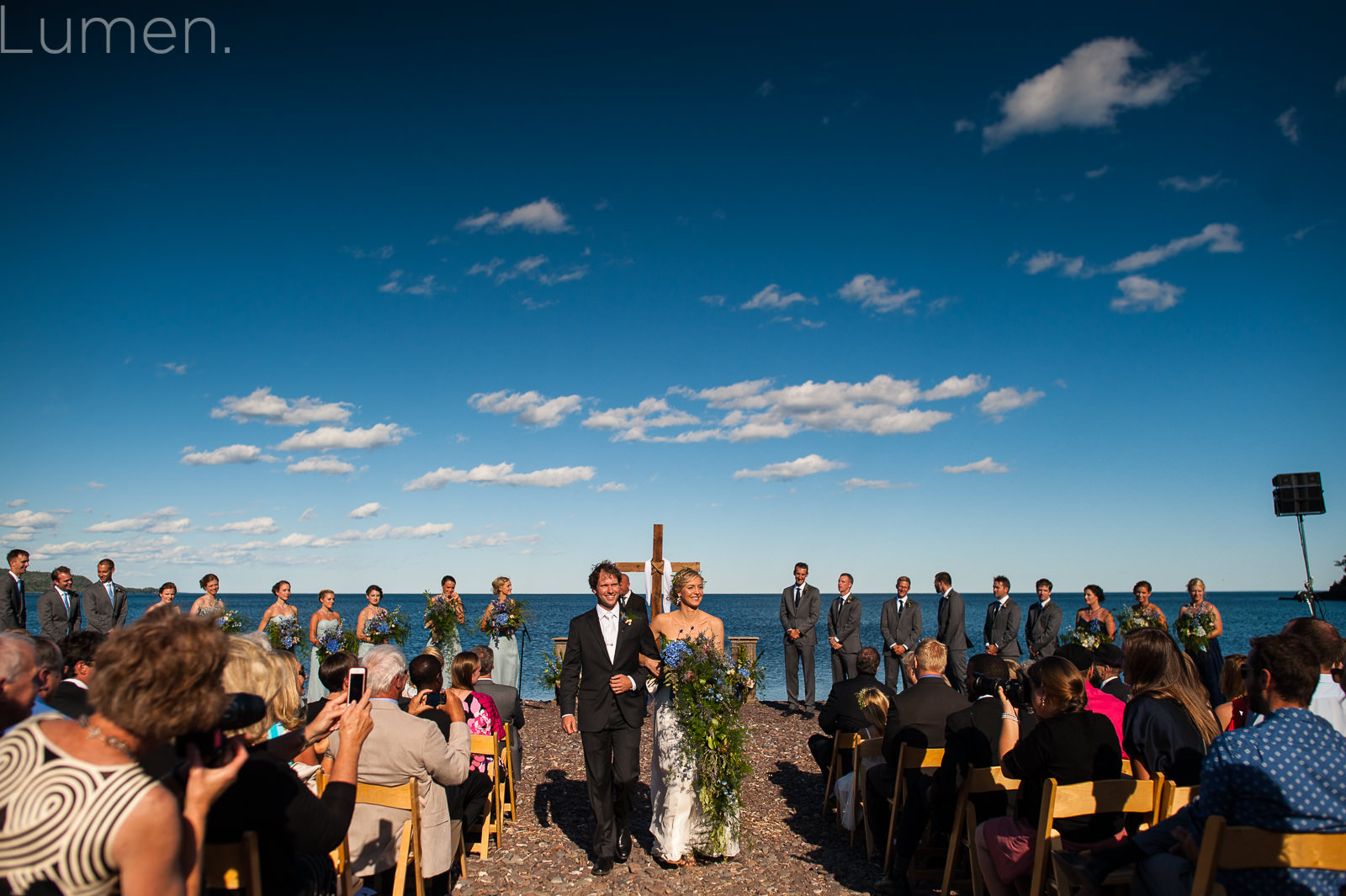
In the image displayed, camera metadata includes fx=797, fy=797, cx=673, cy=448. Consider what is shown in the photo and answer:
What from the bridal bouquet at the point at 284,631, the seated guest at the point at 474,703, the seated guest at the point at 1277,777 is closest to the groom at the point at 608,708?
the seated guest at the point at 474,703

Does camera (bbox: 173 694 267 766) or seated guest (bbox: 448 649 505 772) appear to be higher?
camera (bbox: 173 694 267 766)

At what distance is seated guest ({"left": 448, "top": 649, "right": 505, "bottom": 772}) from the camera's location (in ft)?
20.1

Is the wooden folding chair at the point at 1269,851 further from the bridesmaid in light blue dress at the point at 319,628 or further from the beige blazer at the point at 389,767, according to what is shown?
the bridesmaid in light blue dress at the point at 319,628

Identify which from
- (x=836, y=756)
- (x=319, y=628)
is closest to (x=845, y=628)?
(x=836, y=756)

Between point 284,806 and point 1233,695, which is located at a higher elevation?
point 284,806

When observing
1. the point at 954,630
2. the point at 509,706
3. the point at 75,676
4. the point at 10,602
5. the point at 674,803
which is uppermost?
the point at 10,602

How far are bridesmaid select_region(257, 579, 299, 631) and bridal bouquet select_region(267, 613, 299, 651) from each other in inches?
3.8

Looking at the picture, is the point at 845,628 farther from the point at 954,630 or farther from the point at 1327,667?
the point at 1327,667

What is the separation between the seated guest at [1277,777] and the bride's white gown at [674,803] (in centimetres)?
336

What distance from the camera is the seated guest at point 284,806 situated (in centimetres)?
286

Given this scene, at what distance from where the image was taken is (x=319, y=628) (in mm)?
12039

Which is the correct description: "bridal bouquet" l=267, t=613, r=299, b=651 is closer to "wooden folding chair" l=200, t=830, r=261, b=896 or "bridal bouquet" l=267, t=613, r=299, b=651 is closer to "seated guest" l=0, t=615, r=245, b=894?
"wooden folding chair" l=200, t=830, r=261, b=896

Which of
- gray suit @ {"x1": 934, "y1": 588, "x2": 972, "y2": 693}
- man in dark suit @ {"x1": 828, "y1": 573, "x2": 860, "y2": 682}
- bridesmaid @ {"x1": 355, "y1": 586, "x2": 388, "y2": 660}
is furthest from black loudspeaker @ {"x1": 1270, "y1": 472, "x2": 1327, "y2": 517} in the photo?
bridesmaid @ {"x1": 355, "y1": 586, "x2": 388, "y2": 660}

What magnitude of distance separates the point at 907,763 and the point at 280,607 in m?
10.5
